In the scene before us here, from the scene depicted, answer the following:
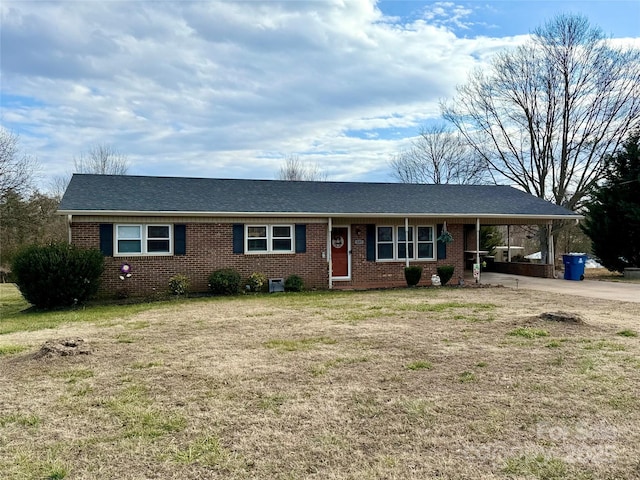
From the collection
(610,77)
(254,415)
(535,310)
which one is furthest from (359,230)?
(610,77)

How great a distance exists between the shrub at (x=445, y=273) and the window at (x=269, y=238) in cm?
511

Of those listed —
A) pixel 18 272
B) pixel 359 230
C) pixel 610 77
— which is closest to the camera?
pixel 18 272

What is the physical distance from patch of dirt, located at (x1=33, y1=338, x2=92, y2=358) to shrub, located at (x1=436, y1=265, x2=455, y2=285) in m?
11.8

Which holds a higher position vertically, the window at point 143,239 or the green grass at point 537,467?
the window at point 143,239

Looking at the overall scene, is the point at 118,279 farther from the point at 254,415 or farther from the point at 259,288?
the point at 254,415

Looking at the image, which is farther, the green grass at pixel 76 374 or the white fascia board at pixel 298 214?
the white fascia board at pixel 298 214

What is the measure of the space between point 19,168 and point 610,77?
31.3 m

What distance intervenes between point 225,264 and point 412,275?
19.8ft

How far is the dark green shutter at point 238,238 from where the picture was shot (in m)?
14.7

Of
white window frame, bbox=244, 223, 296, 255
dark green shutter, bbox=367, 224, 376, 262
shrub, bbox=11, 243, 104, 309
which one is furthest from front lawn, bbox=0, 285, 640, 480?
dark green shutter, bbox=367, 224, 376, 262

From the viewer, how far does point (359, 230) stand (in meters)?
16.5

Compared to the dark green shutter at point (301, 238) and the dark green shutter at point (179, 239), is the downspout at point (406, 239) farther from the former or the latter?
the dark green shutter at point (179, 239)

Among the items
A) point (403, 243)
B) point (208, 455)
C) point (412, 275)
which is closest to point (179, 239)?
point (412, 275)

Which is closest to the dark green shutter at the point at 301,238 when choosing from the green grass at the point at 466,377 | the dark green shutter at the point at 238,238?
the dark green shutter at the point at 238,238
